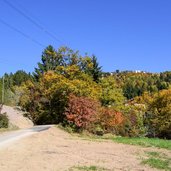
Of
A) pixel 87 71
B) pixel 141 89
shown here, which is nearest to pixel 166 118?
pixel 87 71

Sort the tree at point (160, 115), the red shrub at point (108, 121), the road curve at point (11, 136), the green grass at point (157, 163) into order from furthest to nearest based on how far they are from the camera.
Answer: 1. the tree at point (160, 115)
2. the red shrub at point (108, 121)
3. the road curve at point (11, 136)
4. the green grass at point (157, 163)

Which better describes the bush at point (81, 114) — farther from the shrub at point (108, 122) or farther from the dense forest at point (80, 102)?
the shrub at point (108, 122)

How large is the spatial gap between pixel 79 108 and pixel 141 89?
131939 mm

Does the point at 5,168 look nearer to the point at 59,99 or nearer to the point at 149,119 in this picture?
the point at 59,99

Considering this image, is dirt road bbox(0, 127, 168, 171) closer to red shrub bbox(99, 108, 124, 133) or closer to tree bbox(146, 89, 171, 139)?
red shrub bbox(99, 108, 124, 133)

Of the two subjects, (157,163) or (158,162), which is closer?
(157,163)

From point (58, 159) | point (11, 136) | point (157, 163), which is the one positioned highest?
point (11, 136)

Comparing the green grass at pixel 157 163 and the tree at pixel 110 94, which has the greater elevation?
the tree at pixel 110 94

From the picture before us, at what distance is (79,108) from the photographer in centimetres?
3550

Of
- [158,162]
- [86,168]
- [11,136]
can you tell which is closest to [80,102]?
[11,136]

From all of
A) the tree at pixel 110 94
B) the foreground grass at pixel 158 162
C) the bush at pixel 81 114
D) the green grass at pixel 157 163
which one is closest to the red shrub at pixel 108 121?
the bush at pixel 81 114

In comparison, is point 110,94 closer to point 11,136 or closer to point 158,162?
point 11,136

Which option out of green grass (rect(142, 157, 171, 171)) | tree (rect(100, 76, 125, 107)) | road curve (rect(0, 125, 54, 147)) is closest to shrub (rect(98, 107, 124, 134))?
road curve (rect(0, 125, 54, 147))

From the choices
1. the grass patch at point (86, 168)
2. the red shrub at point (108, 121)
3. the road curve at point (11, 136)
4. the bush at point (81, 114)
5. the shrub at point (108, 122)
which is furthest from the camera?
the red shrub at point (108, 121)
